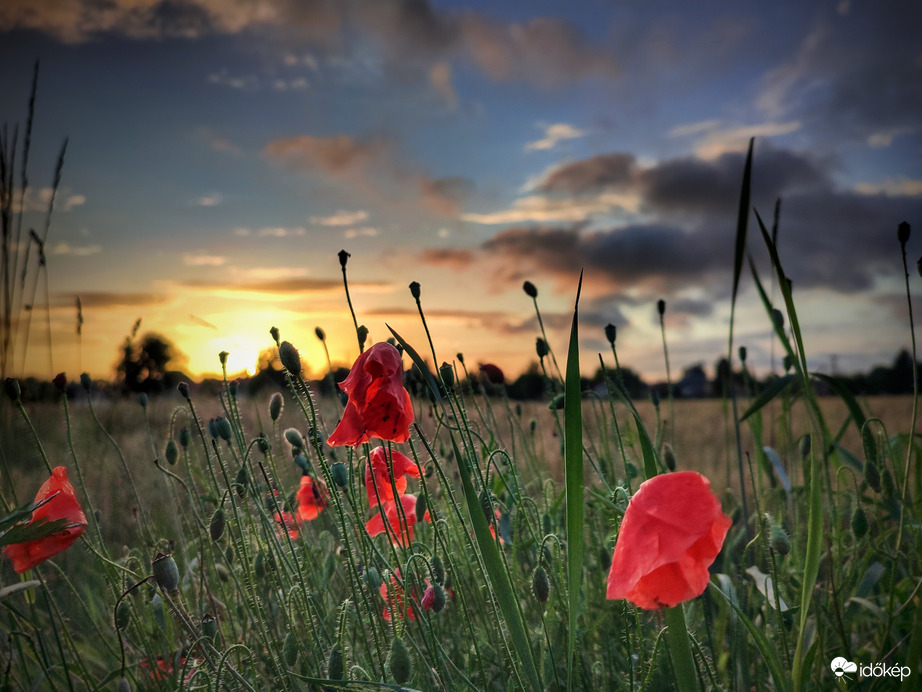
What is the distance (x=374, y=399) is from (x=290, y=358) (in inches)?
6.7

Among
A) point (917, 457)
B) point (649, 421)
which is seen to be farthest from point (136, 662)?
point (649, 421)

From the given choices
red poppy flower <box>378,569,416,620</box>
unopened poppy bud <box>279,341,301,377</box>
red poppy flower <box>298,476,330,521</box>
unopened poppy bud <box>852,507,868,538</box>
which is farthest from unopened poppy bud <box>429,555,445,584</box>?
unopened poppy bud <box>852,507,868,538</box>

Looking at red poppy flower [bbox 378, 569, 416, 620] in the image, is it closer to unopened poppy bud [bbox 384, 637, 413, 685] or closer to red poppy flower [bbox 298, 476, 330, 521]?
unopened poppy bud [bbox 384, 637, 413, 685]

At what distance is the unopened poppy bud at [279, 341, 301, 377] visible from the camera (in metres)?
1.20

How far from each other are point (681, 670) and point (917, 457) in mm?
1398

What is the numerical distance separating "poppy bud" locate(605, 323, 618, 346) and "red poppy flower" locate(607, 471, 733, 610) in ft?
3.10

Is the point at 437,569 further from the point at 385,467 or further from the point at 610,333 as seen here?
the point at 610,333

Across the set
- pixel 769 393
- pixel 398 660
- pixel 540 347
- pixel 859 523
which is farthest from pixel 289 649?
pixel 859 523

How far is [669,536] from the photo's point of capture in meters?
0.89

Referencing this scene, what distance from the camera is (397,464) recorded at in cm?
172

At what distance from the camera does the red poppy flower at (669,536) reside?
2.87 feet

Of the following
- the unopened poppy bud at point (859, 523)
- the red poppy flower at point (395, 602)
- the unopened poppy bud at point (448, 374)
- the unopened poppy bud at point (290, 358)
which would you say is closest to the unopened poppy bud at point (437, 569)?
the red poppy flower at point (395, 602)

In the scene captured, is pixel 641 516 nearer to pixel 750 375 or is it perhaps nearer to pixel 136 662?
pixel 136 662

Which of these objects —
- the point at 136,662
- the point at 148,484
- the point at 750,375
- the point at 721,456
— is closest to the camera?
the point at 136,662
